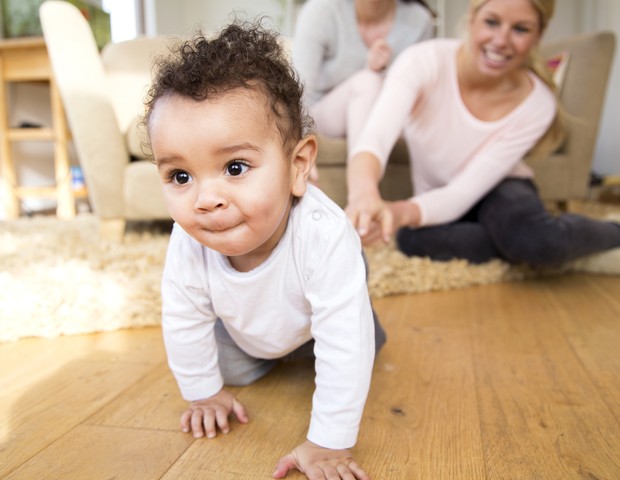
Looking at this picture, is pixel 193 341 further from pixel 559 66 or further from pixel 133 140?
pixel 559 66

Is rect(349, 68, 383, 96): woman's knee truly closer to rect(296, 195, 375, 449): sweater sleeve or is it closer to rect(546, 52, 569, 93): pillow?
rect(546, 52, 569, 93): pillow

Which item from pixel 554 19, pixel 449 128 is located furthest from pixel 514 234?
pixel 554 19

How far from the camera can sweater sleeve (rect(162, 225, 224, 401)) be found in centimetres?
72

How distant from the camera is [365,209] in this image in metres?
1.09

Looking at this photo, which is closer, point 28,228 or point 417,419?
point 417,419

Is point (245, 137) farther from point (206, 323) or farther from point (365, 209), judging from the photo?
point (365, 209)

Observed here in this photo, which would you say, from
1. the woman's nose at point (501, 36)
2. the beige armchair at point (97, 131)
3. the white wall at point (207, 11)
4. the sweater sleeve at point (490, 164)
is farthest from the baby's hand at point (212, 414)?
the white wall at point (207, 11)

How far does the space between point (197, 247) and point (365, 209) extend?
455 mm

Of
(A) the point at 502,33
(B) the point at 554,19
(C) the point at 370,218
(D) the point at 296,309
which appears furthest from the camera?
(B) the point at 554,19

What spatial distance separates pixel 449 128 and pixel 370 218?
64cm

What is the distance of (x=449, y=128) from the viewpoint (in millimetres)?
1588

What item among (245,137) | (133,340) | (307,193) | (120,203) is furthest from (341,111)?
(245,137)

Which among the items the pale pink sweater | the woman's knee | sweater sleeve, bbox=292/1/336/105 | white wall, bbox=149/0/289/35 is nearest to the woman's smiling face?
the pale pink sweater

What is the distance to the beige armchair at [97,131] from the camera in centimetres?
179
